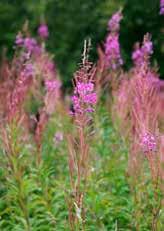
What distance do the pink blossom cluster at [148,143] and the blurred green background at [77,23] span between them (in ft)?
23.4

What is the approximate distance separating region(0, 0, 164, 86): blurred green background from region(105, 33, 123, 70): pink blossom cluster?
4834mm

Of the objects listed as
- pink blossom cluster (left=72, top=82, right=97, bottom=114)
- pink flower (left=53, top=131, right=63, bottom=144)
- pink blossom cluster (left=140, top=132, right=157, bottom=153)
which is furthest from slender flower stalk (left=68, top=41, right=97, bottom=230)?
pink flower (left=53, top=131, right=63, bottom=144)

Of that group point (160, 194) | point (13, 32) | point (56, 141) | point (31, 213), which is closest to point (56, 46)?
point (13, 32)

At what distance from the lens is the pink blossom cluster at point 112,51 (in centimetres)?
613

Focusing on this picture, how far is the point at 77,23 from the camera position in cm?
1300

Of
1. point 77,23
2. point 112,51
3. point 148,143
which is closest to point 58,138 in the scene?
point 112,51

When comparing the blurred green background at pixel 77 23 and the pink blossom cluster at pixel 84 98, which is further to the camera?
the blurred green background at pixel 77 23

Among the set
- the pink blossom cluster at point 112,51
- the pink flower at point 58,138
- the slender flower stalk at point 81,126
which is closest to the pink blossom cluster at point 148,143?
the slender flower stalk at point 81,126

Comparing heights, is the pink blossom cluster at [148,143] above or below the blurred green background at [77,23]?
below

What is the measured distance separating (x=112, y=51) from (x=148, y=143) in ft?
7.73

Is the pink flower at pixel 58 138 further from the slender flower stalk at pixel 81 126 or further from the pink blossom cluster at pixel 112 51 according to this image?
the slender flower stalk at pixel 81 126

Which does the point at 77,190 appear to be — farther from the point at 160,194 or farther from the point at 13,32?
the point at 13,32

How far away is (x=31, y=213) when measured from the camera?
5.18m

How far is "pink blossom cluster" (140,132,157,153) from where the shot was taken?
398 cm
